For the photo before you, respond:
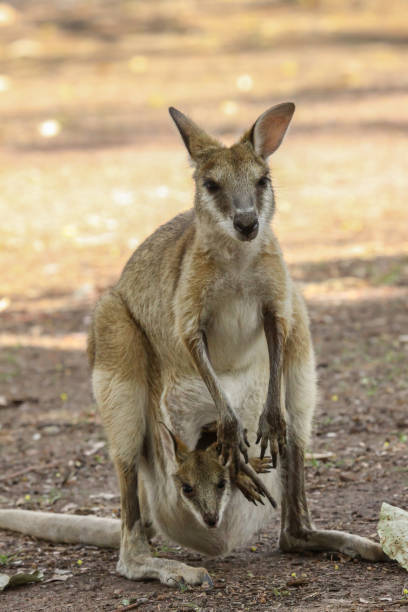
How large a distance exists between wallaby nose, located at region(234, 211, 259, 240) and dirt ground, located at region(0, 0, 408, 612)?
0.61 metres

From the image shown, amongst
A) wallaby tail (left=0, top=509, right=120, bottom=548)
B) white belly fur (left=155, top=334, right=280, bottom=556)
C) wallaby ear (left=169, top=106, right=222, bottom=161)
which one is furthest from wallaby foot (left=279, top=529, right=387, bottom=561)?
wallaby ear (left=169, top=106, right=222, bottom=161)

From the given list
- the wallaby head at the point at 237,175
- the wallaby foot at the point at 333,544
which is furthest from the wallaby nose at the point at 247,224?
the wallaby foot at the point at 333,544

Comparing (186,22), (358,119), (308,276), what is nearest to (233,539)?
(308,276)

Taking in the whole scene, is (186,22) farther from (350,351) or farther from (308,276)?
(350,351)

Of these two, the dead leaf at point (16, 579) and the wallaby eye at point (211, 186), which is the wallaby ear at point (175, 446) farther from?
the wallaby eye at point (211, 186)

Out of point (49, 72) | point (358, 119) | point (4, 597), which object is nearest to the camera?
point (4, 597)

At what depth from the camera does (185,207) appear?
27.7 ft

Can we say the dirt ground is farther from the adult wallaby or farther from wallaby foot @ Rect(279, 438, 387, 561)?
the adult wallaby

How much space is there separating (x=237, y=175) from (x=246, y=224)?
0.59 ft

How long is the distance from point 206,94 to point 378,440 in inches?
346

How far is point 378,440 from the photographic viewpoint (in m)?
4.37

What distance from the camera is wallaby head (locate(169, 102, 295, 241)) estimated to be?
121 inches

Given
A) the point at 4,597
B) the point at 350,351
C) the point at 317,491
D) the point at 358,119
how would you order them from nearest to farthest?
the point at 4,597 → the point at 317,491 → the point at 350,351 → the point at 358,119

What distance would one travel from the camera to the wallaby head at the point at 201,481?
10.3 feet
